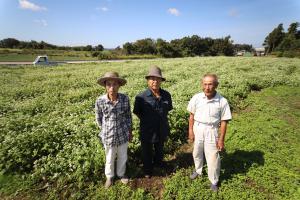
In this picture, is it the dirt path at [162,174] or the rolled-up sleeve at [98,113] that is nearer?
the rolled-up sleeve at [98,113]

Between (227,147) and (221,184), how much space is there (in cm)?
200

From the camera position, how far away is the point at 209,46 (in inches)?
3893

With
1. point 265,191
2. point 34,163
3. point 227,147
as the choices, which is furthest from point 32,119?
point 265,191

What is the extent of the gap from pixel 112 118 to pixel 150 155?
1.35 meters

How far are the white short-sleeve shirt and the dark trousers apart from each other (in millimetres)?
1301

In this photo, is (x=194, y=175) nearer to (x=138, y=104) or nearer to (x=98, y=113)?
(x=138, y=104)

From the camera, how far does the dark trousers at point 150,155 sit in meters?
5.45

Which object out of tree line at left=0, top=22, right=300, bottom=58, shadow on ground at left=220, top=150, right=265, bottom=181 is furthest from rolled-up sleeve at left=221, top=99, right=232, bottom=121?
tree line at left=0, top=22, right=300, bottom=58

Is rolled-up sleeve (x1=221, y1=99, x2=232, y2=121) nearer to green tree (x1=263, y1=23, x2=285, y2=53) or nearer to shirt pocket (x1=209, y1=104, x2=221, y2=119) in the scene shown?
shirt pocket (x1=209, y1=104, x2=221, y2=119)

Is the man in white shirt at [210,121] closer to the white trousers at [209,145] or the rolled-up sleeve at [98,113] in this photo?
the white trousers at [209,145]

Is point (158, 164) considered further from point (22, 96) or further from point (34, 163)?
point (22, 96)

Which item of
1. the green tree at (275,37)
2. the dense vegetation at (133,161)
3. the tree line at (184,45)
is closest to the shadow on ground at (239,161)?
the dense vegetation at (133,161)

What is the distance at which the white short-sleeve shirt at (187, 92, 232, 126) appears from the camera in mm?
4699

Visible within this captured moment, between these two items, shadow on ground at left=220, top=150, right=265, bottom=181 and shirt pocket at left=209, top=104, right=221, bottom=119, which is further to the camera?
shadow on ground at left=220, top=150, right=265, bottom=181
